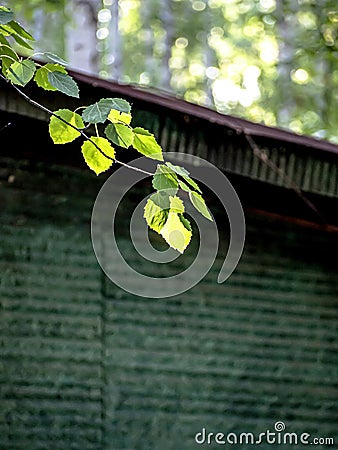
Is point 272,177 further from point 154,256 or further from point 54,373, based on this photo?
point 54,373

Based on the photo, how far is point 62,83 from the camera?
2.03 metres

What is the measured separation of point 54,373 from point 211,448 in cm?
72

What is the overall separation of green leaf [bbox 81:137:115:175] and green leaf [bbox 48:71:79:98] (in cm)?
12

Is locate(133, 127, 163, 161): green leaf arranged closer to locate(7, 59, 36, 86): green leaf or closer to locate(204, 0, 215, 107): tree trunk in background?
locate(7, 59, 36, 86): green leaf

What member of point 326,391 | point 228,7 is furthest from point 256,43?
point 326,391

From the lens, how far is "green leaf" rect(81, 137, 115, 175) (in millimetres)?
2018

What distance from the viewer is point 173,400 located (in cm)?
352

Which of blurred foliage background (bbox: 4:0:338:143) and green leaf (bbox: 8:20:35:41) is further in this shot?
blurred foliage background (bbox: 4:0:338:143)

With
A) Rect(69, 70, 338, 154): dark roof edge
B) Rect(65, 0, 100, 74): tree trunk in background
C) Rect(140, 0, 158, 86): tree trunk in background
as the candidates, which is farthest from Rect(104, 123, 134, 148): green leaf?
Rect(140, 0, 158, 86): tree trunk in background

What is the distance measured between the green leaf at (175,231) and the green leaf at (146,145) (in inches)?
5.9

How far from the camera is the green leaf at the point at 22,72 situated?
1972 millimetres

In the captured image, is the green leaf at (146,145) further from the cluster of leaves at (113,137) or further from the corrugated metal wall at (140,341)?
the corrugated metal wall at (140,341)

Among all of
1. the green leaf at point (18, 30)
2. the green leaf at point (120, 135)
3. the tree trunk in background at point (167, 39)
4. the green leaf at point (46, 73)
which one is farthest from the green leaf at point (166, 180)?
A: the tree trunk in background at point (167, 39)

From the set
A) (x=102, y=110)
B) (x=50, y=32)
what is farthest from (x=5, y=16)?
(x=50, y=32)
